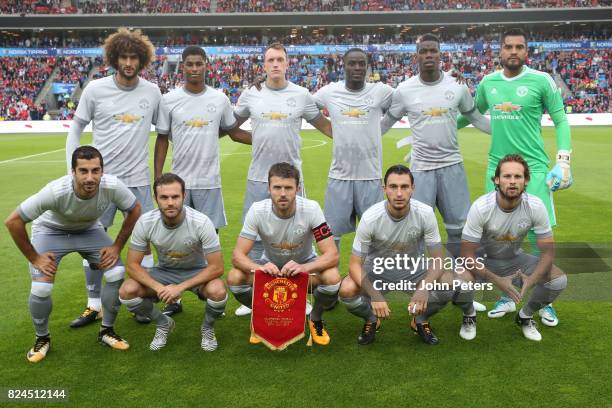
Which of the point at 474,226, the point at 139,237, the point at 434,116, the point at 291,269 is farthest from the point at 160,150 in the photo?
the point at 474,226

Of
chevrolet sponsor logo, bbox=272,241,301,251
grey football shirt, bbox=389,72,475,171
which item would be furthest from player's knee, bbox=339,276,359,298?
grey football shirt, bbox=389,72,475,171

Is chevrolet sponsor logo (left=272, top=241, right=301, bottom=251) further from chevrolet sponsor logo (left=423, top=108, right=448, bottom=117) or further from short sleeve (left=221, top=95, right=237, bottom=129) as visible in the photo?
chevrolet sponsor logo (left=423, top=108, right=448, bottom=117)

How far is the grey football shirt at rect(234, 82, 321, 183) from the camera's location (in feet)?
17.8

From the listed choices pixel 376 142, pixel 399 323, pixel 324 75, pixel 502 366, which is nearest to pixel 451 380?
pixel 502 366

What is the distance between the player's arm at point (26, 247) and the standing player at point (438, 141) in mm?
3223

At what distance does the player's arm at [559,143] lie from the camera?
4.77m

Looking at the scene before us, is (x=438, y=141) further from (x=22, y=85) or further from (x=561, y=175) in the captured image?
(x=22, y=85)

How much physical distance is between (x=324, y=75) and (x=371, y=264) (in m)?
41.4

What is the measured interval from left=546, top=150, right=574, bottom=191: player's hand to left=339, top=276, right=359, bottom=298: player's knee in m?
1.93

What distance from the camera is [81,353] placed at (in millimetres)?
4395

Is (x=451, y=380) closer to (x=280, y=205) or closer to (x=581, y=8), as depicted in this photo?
(x=280, y=205)

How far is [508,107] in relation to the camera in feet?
16.5

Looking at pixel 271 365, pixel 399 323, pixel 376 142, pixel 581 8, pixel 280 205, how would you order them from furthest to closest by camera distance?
pixel 581 8 → pixel 376 142 → pixel 399 323 → pixel 280 205 → pixel 271 365

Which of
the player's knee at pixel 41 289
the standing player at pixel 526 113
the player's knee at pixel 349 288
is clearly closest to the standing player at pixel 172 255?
the player's knee at pixel 41 289
